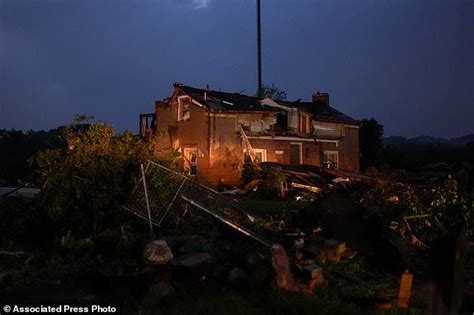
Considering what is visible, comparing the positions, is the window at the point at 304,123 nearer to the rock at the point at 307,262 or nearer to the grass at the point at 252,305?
the rock at the point at 307,262

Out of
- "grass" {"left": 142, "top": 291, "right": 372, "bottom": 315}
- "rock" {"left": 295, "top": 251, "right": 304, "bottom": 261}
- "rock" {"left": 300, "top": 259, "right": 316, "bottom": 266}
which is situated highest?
"rock" {"left": 295, "top": 251, "right": 304, "bottom": 261}

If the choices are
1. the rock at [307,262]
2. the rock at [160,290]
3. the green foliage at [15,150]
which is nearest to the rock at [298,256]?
the rock at [307,262]

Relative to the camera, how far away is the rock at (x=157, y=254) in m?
6.79

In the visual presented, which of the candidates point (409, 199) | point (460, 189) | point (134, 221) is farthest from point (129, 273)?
point (460, 189)

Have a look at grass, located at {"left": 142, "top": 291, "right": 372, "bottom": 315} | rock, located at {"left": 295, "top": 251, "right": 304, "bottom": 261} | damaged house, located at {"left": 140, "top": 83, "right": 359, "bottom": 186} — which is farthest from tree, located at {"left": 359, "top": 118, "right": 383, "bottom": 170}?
grass, located at {"left": 142, "top": 291, "right": 372, "bottom": 315}

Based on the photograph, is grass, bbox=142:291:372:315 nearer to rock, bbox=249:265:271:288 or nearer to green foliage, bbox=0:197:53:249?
rock, bbox=249:265:271:288

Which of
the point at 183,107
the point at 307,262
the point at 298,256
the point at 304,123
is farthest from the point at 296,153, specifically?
the point at 307,262

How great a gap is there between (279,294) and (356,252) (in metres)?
2.52

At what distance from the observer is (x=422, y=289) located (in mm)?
6574

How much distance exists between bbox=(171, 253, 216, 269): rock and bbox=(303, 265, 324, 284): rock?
1370 millimetres

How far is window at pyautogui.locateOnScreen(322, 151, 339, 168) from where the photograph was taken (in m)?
28.8

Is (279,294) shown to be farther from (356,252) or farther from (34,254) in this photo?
(34,254)

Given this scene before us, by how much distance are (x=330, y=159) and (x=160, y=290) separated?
2437 cm

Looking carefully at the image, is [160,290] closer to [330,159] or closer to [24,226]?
[24,226]
